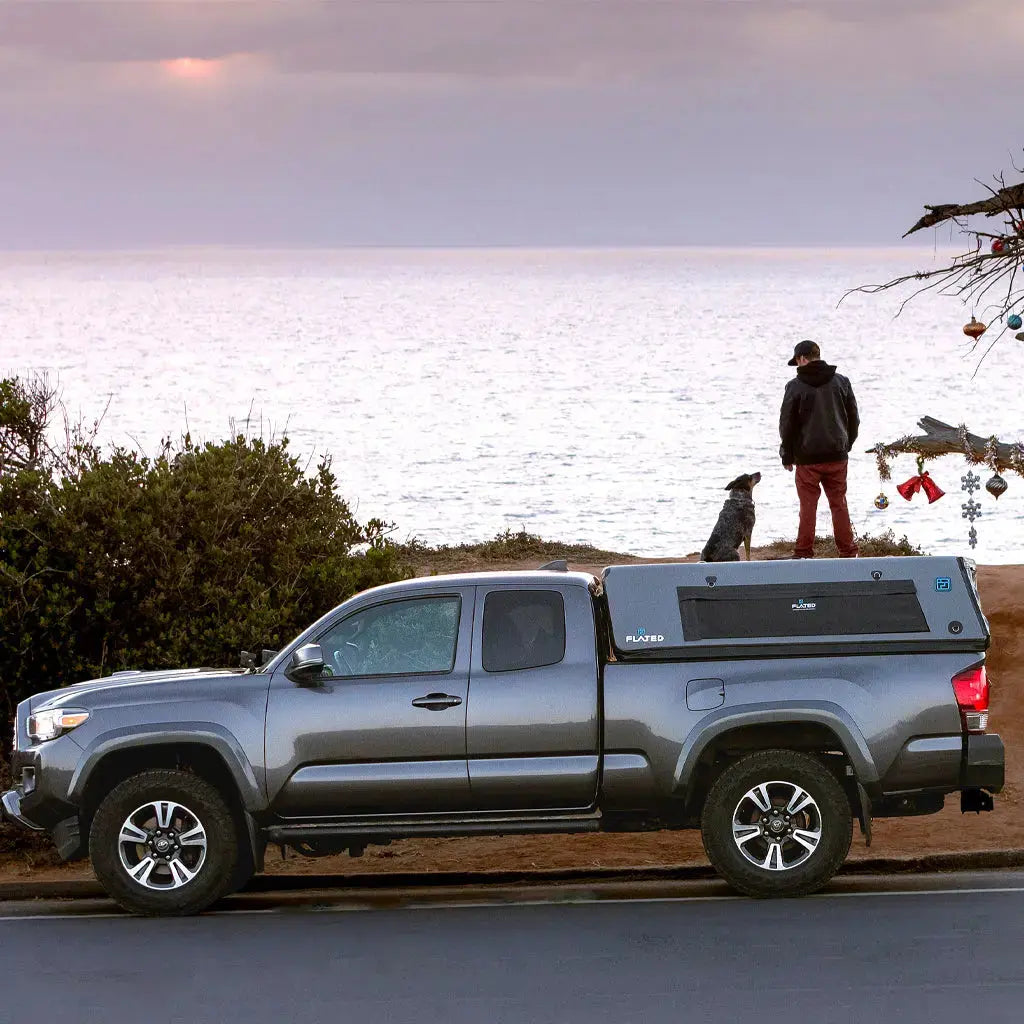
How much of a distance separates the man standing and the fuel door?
19.4ft

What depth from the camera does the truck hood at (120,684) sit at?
10625 mm

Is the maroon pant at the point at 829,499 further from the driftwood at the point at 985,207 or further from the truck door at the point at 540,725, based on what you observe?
the truck door at the point at 540,725

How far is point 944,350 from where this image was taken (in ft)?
401

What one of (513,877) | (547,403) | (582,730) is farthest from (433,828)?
(547,403)

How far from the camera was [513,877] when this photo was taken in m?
11.8

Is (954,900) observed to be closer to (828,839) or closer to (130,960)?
(828,839)

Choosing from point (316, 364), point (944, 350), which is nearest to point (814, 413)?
point (316, 364)

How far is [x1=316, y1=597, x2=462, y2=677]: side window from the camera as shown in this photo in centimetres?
1062

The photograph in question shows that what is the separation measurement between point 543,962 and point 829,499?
26.7 feet

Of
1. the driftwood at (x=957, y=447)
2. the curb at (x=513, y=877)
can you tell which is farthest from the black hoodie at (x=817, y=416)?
the curb at (x=513, y=877)

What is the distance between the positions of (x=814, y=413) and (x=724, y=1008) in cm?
871

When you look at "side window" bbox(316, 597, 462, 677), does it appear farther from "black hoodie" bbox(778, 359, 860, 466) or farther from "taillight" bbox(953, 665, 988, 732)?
"black hoodie" bbox(778, 359, 860, 466)

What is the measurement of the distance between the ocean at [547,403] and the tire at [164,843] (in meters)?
19.8

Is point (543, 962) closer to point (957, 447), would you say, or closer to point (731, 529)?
point (731, 529)
